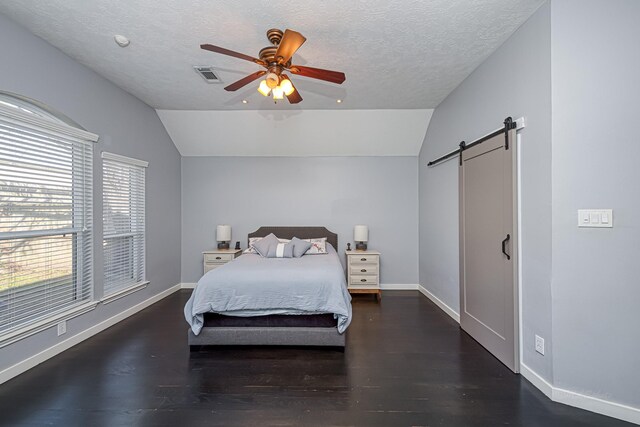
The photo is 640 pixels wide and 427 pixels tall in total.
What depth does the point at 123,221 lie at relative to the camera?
12.2ft

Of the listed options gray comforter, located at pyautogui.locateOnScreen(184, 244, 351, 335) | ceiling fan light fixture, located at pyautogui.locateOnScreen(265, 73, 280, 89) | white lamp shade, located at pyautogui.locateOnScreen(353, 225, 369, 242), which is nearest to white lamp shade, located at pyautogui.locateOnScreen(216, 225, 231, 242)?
gray comforter, located at pyautogui.locateOnScreen(184, 244, 351, 335)

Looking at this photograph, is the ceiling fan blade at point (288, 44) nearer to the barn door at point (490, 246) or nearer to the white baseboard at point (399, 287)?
the barn door at point (490, 246)

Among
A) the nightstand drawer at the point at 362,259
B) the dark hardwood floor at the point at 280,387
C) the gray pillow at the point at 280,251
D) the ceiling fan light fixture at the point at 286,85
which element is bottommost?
the dark hardwood floor at the point at 280,387

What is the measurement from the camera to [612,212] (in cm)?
189

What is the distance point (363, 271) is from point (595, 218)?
3097mm

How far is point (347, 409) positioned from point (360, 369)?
1.73 feet

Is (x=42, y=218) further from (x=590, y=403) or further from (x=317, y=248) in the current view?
(x=590, y=403)

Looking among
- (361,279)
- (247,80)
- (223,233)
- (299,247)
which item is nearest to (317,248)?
(299,247)

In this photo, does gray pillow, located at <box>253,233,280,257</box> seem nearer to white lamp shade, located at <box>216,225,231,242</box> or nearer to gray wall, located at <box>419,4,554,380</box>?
white lamp shade, located at <box>216,225,231,242</box>

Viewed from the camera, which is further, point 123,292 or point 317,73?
point 123,292

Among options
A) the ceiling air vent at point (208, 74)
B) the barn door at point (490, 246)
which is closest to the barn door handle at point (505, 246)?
the barn door at point (490, 246)

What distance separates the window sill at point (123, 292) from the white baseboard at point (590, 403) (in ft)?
14.2

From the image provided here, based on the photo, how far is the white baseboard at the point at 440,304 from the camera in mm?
3596

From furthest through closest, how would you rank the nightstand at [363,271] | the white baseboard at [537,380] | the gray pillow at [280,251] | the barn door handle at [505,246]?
1. the nightstand at [363,271]
2. the gray pillow at [280,251]
3. the barn door handle at [505,246]
4. the white baseboard at [537,380]
